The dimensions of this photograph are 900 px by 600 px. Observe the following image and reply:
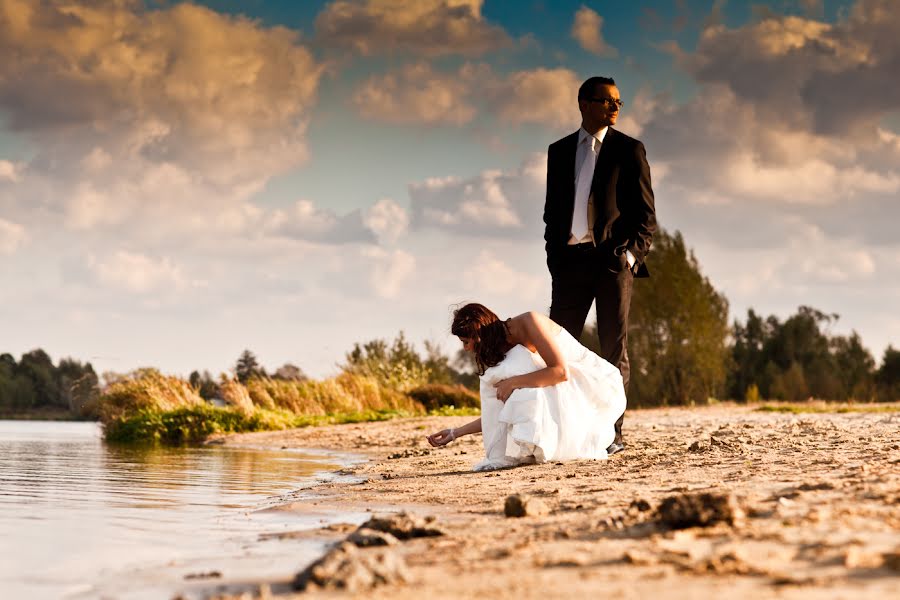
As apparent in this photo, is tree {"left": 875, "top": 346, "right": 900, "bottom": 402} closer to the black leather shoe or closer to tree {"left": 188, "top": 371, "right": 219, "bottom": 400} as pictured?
tree {"left": 188, "top": 371, "right": 219, "bottom": 400}

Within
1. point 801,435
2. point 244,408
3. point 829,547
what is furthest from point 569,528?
point 244,408

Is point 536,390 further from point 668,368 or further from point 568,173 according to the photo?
point 668,368

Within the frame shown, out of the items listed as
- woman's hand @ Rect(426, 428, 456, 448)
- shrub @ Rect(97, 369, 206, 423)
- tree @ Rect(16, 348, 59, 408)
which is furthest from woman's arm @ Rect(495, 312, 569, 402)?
tree @ Rect(16, 348, 59, 408)

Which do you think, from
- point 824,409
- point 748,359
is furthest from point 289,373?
point 748,359

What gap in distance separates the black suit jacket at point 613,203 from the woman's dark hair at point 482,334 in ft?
2.46

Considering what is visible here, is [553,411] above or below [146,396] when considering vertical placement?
below

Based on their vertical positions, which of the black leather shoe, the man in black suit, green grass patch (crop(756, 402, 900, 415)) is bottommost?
the black leather shoe

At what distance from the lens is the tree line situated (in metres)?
26.3

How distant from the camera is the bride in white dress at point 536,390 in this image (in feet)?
21.7

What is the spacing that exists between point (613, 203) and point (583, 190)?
9.3 inches

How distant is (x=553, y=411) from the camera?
21.8ft

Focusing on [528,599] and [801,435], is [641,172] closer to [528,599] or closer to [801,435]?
[801,435]

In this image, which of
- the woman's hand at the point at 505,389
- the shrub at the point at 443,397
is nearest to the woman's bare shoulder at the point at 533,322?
the woman's hand at the point at 505,389

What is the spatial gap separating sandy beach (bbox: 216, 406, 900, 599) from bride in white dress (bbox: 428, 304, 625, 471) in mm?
211
